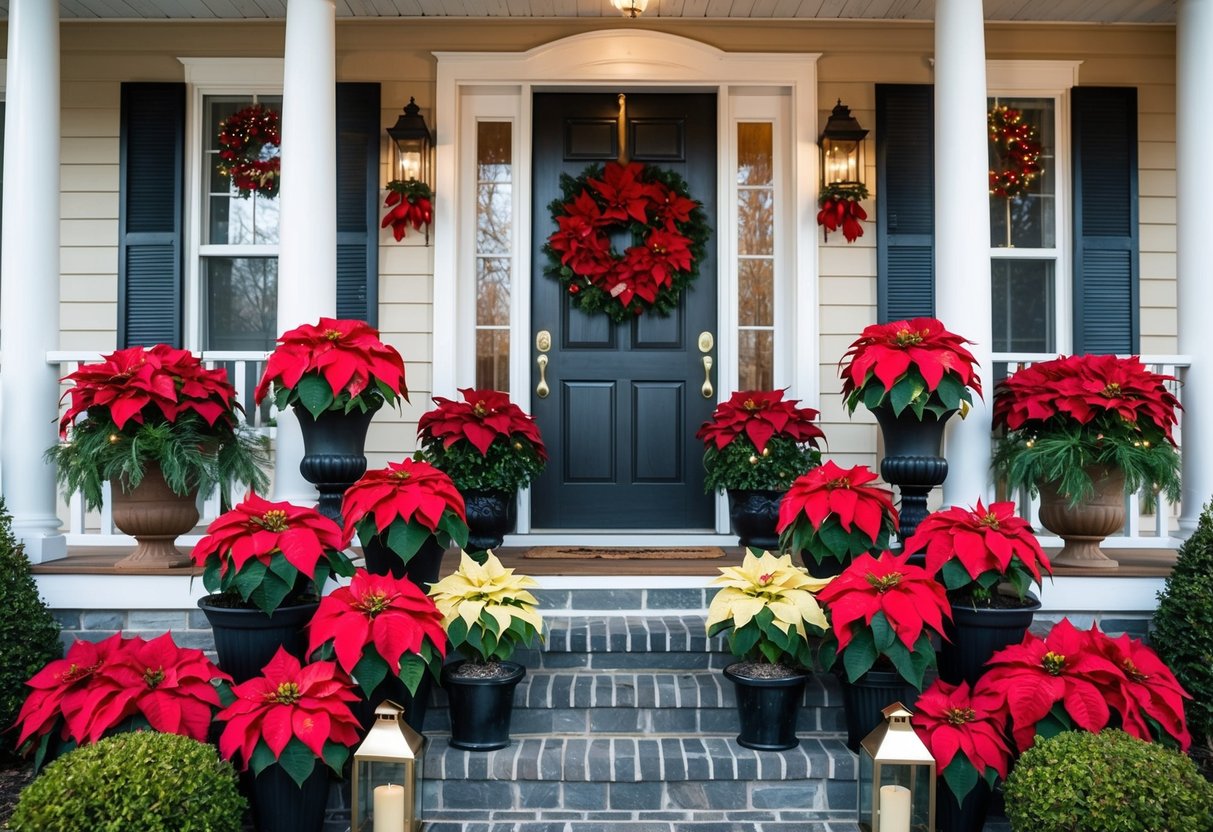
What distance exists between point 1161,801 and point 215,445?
3198mm

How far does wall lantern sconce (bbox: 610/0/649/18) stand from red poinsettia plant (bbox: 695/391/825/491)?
1797 millimetres

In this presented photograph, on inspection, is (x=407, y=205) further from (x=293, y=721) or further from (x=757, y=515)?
(x=293, y=721)

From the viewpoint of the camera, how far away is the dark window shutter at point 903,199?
15.5 ft

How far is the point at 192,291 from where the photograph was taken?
4.79 metres

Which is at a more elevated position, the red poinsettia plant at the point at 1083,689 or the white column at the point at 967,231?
the white column at the point at 967,231

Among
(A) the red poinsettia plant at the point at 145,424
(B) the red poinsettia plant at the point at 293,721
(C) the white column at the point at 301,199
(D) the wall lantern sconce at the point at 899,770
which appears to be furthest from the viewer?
(C) the white column at the point at 301,199

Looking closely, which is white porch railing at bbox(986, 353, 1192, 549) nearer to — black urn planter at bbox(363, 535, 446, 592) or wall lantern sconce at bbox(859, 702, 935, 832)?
wall lantern sconce at bbox(859, 702, 935, 832)

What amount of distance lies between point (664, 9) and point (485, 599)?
3.21 m

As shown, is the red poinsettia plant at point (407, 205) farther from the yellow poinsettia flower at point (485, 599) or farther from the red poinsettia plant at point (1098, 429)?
the red poinsettia plant at point (1098, 429)

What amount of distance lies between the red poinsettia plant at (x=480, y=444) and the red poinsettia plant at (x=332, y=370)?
68cm

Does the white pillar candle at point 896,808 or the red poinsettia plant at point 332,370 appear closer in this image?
the white pillar candle at point 896,808

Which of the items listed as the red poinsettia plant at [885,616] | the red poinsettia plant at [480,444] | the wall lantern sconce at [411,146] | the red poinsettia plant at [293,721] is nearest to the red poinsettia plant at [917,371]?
the red poinsettia plant at [885,616]

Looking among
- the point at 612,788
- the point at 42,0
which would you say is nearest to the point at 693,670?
the point at 612,788

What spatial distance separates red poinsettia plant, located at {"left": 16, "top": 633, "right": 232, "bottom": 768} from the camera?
2.60 m
